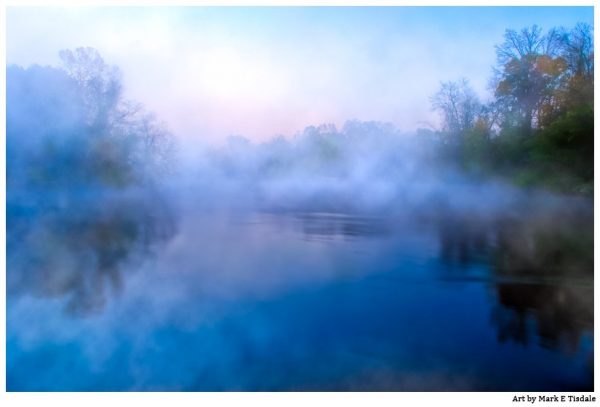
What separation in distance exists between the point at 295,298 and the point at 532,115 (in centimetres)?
239

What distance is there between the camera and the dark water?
2617 mm

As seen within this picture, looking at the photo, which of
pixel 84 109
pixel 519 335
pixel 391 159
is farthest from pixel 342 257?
pixel 84 109

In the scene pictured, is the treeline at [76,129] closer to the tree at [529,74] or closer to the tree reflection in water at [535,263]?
the tree reflection in water at [535,263]

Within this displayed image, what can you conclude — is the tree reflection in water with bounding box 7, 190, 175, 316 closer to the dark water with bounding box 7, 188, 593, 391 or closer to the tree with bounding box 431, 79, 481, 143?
the dark water with bounding box 7, 188, 593, 391

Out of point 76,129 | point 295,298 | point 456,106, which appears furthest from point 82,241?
point 456,106

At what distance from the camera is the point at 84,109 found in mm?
3121

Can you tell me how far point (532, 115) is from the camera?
3.37 metres

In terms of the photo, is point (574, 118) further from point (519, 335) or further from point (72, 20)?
point (72, 20)

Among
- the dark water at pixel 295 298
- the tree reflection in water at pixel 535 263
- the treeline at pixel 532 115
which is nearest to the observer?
the dark water at pixel 295 298

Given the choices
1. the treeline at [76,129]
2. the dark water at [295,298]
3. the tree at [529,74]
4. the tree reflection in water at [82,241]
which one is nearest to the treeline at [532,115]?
the tree at [529,74]

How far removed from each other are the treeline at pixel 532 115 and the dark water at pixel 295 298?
28 centimetres

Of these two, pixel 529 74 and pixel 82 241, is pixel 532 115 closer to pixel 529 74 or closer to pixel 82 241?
pixel 529 74

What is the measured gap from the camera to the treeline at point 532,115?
3.09 metres

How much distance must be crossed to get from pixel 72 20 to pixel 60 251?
164cm
